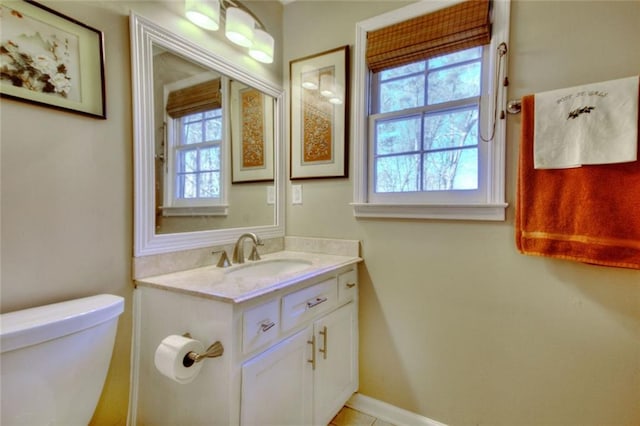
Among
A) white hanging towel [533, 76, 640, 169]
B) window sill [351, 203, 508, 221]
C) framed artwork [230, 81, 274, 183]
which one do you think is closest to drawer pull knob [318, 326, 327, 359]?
window sill [351, 203, 508, 221]

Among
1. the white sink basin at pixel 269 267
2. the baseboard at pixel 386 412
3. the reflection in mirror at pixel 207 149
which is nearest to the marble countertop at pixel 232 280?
the white sink basin at pixel 269 267

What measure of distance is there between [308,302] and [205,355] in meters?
0.45

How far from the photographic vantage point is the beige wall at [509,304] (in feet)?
3.71

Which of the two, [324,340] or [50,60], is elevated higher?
[50,60]

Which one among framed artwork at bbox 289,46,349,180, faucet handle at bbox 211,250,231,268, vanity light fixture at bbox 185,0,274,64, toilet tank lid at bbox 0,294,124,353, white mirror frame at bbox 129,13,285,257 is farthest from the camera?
framed artwork at bbox 289,46,349,180

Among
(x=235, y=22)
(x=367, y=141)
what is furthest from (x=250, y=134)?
(x=367, y=141)

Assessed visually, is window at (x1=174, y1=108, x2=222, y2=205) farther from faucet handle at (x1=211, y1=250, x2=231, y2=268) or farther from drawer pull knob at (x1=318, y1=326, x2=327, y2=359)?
drawer pull knob at (x1=318, y1=326, x2=327, y2=359)

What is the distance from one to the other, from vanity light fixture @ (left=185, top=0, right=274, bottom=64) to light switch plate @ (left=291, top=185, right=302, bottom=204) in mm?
708

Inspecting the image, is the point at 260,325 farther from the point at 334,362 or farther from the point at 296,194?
the point at 296,194

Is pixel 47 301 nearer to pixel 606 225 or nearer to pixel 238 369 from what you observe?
pixel 238 369

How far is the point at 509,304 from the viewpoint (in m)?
1.31

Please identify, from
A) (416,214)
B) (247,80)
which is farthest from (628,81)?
(247,80)

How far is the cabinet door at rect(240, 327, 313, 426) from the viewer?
0.98 metres

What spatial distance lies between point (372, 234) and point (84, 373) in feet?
4.13
